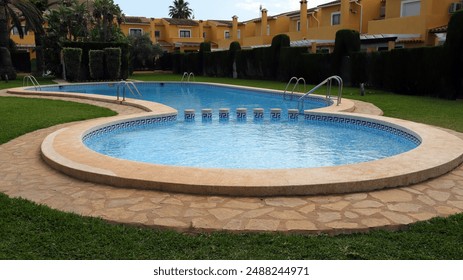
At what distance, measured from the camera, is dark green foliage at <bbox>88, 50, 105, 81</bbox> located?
90.3 feet

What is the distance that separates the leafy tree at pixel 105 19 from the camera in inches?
1377

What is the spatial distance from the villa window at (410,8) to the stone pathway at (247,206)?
2555 cm

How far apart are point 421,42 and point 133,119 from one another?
22083mm

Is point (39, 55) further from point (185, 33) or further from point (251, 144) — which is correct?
point (185, 33)

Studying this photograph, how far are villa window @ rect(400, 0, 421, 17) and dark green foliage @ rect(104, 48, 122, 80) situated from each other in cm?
2073

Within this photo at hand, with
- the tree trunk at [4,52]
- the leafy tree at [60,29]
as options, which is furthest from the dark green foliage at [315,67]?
the tree trunk at [4,52]

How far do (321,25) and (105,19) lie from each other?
64.6ft

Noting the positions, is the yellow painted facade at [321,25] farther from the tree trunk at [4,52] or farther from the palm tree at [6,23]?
the tree trunk at [4,52]

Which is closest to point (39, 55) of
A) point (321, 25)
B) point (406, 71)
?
point (321, 25)

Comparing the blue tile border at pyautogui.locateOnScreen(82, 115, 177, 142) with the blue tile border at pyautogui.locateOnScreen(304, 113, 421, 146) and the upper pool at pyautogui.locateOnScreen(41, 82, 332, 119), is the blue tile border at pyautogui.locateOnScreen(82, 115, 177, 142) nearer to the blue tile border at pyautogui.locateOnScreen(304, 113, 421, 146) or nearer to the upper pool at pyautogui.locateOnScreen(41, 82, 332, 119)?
the upper pool at pyautogui.locateOnScreen(41, 82, 332, 119)

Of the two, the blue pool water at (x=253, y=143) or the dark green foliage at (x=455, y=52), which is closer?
the blue pool water at (x=253, y=143)

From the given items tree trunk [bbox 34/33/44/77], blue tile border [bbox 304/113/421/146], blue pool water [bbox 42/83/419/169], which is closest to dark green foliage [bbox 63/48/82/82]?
tree trunk [bbox 34/33/44/77]

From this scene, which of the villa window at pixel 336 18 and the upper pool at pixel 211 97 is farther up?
the villa window at pixel 336 18

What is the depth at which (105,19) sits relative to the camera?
3531cm
